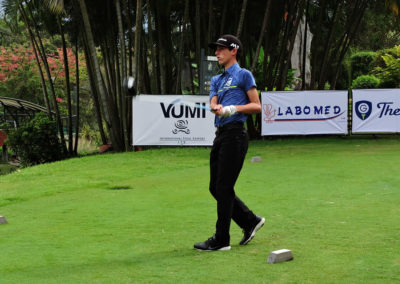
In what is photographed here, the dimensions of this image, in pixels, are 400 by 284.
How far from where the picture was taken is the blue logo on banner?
747 inches

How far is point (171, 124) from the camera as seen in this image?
54.7 ft

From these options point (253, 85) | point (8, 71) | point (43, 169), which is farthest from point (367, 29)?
point (253, 85)

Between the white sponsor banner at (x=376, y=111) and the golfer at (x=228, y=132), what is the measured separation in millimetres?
14475

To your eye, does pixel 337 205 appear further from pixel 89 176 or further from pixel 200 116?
pixel 200 116

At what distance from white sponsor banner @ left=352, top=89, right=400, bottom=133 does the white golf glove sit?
48.4ft

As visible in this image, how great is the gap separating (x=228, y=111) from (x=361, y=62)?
37161mm

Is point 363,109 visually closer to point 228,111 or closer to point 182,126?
point 182,126

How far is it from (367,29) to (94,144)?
20.5m

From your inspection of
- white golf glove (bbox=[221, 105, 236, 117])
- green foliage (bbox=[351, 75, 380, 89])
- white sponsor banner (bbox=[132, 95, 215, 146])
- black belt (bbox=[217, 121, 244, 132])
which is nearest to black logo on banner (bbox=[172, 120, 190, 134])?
white sponsor banner (bbox=[132, 95, 215, 146])

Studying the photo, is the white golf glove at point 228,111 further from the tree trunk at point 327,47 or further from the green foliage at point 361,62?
the green foliage at point 361,62

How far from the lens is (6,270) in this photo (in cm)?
462

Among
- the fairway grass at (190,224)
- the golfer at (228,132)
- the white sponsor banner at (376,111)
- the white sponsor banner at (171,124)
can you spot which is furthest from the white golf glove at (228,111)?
the white sponsor banner at (376,111)

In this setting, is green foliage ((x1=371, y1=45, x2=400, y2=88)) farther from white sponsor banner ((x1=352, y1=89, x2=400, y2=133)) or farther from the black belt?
the black belt

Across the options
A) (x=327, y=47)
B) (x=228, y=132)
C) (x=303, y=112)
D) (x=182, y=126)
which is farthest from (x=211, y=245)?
(x=327, y=47)
